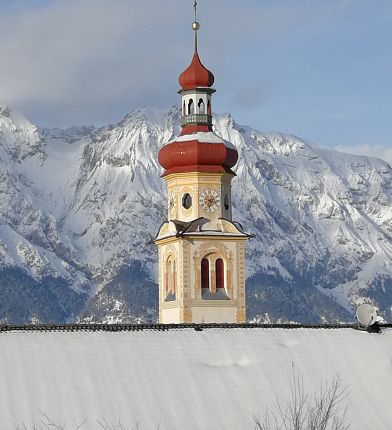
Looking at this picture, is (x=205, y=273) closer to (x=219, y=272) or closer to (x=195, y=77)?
(x=219, y=272)

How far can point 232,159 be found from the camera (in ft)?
346

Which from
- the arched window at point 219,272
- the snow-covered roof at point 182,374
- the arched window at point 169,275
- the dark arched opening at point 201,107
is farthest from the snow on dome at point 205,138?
the snow-covered roof at point 182,374

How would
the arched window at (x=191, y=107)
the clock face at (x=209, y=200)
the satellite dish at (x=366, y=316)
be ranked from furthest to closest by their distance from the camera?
the arched window at (x=191, y=107) < the clock face at (x=209, y=200) < the satellite dish at (x=366, y=316)

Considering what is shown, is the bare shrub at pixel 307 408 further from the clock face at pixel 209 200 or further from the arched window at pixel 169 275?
the arched window at pixel 169 275

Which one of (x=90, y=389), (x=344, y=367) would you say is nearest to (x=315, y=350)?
(x=344, y=367)

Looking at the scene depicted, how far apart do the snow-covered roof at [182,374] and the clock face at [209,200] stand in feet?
104

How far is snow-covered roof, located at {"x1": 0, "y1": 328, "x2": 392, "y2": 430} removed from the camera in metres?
60.9

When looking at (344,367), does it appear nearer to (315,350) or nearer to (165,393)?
(315,350)

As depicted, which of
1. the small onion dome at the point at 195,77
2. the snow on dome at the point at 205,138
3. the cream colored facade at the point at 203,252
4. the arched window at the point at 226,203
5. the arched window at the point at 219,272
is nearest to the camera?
the cream colored facade at the point at 203,252

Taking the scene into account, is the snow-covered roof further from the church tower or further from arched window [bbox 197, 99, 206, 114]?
arched window [bbox 197, 99, 206, 114]

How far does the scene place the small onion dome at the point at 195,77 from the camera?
106m

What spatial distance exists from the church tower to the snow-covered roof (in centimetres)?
Result: 3097

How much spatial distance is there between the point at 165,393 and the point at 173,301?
4031cm

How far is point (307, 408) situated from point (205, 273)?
39372 mm
